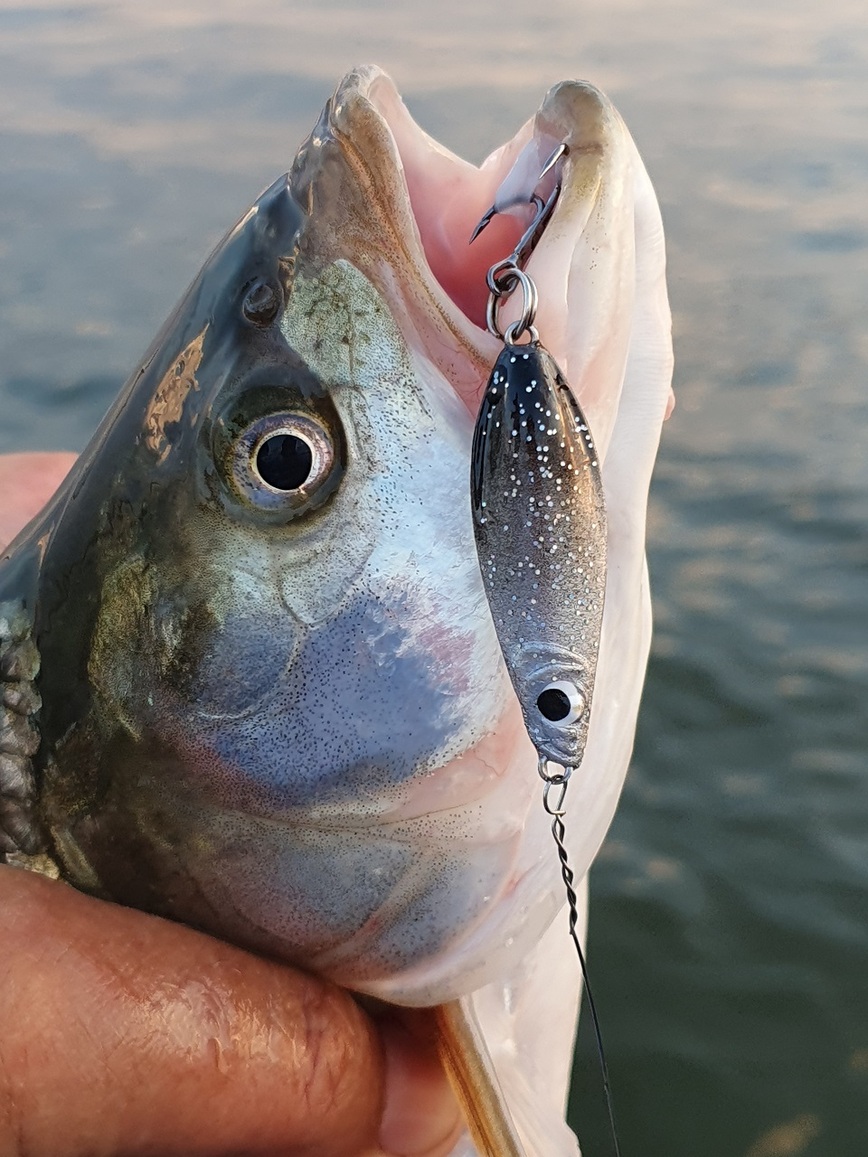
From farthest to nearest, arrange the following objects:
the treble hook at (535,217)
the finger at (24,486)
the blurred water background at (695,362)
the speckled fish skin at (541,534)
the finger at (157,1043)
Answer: the blurred water background at (695,362) < the finger at (24,486) < the finger at (157,1043) < the treble hook at (535,217) < the speckled fish skin at (541,534)

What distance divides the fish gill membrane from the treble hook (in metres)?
0.02

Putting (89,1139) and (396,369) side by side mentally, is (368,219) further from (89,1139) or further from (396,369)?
(89,1139)

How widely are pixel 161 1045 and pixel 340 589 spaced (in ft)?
2.29

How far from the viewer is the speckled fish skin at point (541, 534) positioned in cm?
135

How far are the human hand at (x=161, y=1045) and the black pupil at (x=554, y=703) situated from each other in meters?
0.73

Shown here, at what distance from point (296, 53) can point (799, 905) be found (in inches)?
445

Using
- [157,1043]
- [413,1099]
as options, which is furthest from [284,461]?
[413,1099]

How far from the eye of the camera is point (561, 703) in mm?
1386

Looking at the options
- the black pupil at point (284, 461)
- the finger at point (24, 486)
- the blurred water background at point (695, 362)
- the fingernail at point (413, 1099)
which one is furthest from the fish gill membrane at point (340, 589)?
the blurred water background at point (695, 362)

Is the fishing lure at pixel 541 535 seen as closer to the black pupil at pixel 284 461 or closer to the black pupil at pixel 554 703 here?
the black pupil at pixel 554 703

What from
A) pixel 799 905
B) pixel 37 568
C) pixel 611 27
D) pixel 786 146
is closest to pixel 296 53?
pixel 611 27

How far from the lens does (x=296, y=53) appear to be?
1302 cm

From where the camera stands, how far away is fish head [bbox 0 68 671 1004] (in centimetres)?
159

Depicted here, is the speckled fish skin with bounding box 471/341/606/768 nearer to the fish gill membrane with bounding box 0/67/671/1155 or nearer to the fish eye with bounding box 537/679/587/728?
the fish eye with bounding box 537/679/587/728
